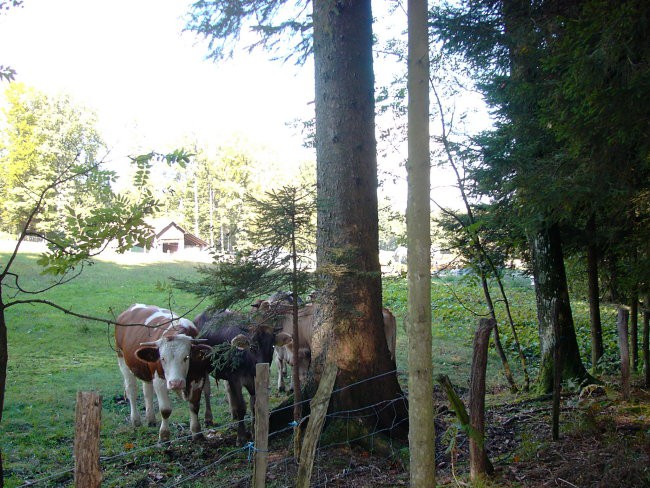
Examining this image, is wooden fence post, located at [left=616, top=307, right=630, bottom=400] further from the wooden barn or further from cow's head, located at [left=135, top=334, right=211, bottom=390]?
the wooden barn

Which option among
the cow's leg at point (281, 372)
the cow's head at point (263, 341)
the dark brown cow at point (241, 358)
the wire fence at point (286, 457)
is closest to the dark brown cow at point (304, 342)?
the cow's leg at point (281, 372)

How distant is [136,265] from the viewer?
33000 millimetres

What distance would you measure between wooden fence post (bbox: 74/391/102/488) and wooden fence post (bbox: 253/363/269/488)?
1.13 m

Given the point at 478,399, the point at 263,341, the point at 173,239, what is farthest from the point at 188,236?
the point at 478,399

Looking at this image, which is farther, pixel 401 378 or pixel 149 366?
pixel 401 378

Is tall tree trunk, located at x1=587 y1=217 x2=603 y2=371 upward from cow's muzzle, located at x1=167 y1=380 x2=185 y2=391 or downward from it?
upward

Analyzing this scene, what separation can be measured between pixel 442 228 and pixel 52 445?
7.27m

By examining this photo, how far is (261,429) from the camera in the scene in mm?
3873

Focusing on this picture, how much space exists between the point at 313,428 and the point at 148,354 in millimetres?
4271

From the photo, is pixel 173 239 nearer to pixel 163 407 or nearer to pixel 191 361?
pixel 191 361

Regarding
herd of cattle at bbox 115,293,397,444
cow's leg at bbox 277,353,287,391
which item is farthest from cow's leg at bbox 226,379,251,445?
cow's leg at bbox 277,353,287,391

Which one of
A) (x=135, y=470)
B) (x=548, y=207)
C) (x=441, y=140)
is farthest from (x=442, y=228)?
(x=135, y=470)

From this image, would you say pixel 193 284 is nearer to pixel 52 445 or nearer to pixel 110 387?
pixel 52 445

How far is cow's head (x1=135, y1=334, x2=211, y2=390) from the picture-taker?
726 cm
